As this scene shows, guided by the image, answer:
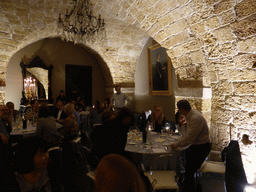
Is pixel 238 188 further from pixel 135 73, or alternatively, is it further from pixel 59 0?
pixel 135 73

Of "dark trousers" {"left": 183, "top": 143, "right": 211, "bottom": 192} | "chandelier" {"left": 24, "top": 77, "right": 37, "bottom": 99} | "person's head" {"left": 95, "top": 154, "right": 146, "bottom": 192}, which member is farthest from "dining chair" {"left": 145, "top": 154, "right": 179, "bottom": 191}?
"chandelier" {"left": 24, "top": 77, "right": 37, "bottom": 99}

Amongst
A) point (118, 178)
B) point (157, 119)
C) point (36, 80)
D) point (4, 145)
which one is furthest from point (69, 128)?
point (36, 80)

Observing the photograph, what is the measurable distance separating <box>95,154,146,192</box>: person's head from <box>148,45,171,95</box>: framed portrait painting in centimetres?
519

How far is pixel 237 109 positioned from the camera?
3.18 metres

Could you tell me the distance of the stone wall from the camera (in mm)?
2799

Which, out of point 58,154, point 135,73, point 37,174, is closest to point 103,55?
point 135,73

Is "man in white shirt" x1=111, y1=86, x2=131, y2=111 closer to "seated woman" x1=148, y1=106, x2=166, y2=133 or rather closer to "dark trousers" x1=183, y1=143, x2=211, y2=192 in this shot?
"seated woman" x1=148, y1=106, x2=166, y2=133

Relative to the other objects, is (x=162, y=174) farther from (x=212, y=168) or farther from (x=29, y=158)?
(x=29, y=158)

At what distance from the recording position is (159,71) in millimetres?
6398

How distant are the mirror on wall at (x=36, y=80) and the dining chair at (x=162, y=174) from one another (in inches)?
246

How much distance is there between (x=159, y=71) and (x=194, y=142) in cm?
389

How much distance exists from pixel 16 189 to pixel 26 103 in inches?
196

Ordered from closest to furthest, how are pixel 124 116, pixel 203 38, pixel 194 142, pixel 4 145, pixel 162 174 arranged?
pixel 124 116, pixel 162 174, pixel 194 142, pixel 4 145, pixel 203 38

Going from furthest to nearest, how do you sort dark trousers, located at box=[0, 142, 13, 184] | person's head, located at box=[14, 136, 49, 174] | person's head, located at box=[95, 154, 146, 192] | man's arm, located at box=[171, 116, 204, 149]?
dark trousers, located at box=[0, 142, 13, 184], man's arm, located at box=[171, 116, 204, 149], person's head, located at box=[14, 136, 49, 174], person's head, located at box=[95, 154, 146, 192]
